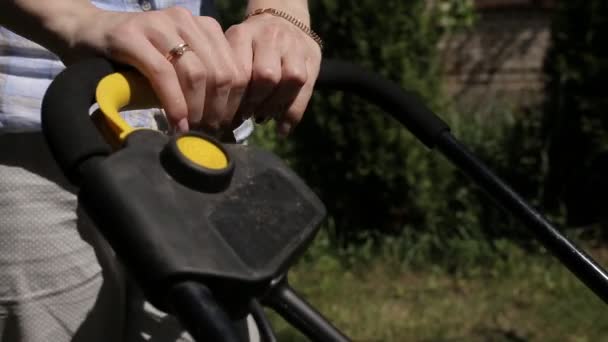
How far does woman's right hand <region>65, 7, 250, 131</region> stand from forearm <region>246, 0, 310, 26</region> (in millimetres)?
245

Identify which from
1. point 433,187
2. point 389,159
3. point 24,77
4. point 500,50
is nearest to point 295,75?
point 24,77

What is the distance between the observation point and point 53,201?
1.45 m

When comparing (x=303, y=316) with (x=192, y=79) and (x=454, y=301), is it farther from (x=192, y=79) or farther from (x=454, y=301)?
(x=454, y=301)

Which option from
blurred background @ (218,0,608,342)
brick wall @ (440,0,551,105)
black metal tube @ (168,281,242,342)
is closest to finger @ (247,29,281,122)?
black metal tube @ (168,281,242,342)

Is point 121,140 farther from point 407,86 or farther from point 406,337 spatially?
point 407,86

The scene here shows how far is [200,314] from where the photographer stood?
843 mm

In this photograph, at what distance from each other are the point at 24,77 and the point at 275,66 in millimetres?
453

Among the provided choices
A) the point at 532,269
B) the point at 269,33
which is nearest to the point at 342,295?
the point at 532,269

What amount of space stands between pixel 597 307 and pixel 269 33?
3.12m

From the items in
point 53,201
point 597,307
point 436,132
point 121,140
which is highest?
point 121,140

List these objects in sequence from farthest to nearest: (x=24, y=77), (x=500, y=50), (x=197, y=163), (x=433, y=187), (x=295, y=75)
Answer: (x=500, y=50) < (x=433, y=187) < (x=24, y=77) < (x=295, y=75) < (x=197, y=163)

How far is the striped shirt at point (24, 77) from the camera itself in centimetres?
137

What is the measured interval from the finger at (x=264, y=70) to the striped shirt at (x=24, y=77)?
0.34m

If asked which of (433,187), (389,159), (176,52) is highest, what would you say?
(176,52)
